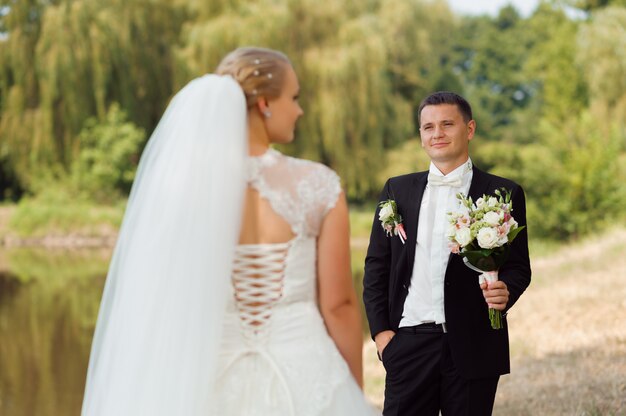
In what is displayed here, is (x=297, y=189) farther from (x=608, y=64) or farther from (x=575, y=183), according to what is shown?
(x=608, y=64)

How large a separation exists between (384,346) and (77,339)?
8.22 meters

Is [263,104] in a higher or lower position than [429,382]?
higher

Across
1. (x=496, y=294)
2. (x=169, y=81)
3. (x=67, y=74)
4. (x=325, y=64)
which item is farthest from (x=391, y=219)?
(x=169, y=81)

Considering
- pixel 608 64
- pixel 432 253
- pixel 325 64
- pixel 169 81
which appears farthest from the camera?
pixel 169 81

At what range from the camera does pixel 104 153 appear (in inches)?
945

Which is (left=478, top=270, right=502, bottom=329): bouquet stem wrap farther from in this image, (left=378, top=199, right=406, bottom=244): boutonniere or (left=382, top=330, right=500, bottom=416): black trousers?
(left=378, top=199, right=406, bottom=244): boutonniere

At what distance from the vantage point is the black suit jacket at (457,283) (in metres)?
2.68

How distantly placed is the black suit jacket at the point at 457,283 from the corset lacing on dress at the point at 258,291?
2.27 feet

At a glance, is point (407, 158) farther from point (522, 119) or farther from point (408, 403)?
point (408, 403)

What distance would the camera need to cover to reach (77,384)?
8312mm

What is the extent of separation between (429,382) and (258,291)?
80cm

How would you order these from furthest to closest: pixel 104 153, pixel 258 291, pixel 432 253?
pixel 104 153, pixel 432 253, pixel 258 291

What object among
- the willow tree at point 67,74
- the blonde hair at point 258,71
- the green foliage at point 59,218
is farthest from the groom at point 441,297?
the willow tree at point 67,74

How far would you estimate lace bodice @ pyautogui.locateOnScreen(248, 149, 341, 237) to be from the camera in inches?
86.6
